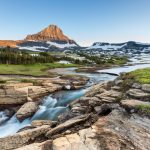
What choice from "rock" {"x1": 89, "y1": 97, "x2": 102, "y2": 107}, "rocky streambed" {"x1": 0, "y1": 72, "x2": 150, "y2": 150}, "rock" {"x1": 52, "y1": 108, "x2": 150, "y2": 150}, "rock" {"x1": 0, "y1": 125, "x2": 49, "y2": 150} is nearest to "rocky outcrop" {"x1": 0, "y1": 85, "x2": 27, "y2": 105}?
"rock" {"x1": 89, "y1": 97, "x2": 102, "y2": 107}

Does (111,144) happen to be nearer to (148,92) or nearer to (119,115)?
(119,115)

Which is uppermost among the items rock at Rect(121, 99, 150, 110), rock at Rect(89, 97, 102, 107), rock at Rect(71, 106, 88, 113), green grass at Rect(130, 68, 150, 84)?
rock at Rect(121, 99, 150, 110)

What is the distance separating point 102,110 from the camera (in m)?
23.2

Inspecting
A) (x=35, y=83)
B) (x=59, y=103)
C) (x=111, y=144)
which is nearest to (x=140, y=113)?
(x=111, y=144)

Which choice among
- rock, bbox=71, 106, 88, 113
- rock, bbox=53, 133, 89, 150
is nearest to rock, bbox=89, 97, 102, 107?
rock, bbox=71, 106, 88, 113

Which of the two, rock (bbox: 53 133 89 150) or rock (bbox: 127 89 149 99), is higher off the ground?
rock (bbox: 53 133 89 150)

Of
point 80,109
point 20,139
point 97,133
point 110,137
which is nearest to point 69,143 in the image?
point 97,133

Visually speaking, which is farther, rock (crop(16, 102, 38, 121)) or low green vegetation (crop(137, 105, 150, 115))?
rock (crop(16, 102, 38, 121))

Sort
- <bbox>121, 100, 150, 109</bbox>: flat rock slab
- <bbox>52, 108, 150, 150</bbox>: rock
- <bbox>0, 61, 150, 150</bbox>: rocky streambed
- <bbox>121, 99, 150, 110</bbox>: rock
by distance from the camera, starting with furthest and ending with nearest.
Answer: <bbox>121, 100, 150, 109</bbox>: flat rock slab
<bbox>121, 99, 150, 110</bbox>: rock
<bbox>0, 61, 150, 150</bbox>: rocky streambed
<bbox>52, 108, 150, 150</bbox>: rock

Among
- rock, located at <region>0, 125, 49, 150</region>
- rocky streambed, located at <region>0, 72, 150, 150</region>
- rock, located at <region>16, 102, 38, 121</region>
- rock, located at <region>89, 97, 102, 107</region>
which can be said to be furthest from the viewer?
rock, located at <region>16, 102, 38, 121</region>

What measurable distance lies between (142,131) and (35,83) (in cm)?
3618

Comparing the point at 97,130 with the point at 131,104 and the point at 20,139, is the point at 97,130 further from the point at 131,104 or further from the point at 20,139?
the point at 131,104

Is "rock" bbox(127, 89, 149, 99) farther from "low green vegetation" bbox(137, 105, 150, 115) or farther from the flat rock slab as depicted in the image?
"low green vegetation" bbox(137, 105, 150, 115)

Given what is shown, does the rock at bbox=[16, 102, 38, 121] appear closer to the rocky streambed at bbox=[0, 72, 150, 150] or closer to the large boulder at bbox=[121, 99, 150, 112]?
the rocky streambed at bbox=[0, 72, 150, 150]
